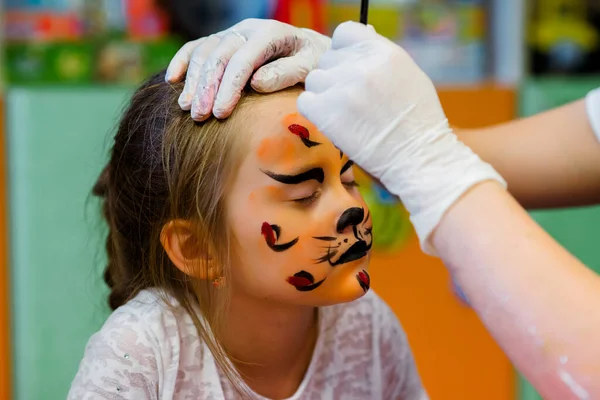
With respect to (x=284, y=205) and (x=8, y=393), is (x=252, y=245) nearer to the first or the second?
(x=284, y=205)

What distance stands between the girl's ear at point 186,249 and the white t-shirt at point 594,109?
0.55m

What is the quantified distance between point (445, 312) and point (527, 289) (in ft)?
4.05

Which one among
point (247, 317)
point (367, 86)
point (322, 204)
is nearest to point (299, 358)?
point (247, 317)

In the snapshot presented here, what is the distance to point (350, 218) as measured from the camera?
2.73ft

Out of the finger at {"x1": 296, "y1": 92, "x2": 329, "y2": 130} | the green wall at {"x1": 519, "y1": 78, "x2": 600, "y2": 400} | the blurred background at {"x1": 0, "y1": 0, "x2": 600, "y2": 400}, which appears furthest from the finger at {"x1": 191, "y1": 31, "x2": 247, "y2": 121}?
the green wall at {"x1": 519, "y1": 78, "x2": 600, "y2": 400}

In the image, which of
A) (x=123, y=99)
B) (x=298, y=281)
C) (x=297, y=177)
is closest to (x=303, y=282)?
(x=298, y=281)

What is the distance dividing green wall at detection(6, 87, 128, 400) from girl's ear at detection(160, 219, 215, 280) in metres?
0.80

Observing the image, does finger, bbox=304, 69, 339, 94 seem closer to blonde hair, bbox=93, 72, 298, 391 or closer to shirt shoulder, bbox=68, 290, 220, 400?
blonde hair, bbox=93, 72, 298, 391

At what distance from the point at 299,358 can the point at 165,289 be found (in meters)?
0.18

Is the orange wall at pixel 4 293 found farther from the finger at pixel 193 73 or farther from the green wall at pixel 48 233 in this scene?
the finger at pixel 193 73

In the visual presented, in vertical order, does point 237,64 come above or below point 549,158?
above

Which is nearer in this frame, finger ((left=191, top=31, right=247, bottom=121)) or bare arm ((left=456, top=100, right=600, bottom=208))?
finger ((left=191, top=31, right=247, bottom=121))

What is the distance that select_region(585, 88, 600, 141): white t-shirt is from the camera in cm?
107

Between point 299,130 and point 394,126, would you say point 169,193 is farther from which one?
point 394,126
